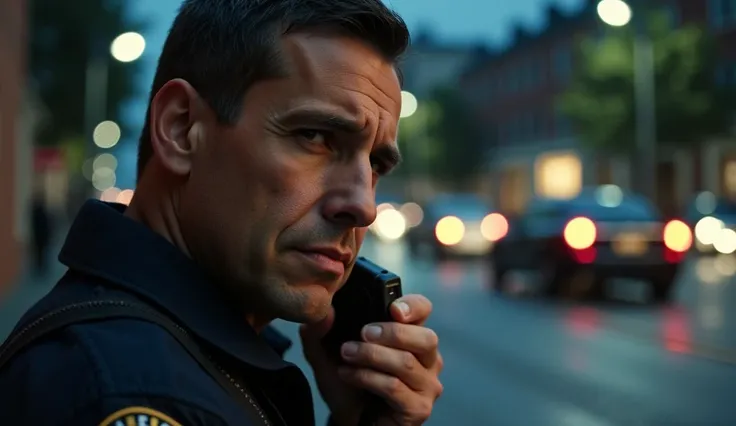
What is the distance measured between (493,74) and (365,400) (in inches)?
2850

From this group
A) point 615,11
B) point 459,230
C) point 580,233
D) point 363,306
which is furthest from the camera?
point 615,11

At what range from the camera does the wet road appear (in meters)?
6.87

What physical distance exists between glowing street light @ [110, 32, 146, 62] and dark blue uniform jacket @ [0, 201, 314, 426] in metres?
33.0

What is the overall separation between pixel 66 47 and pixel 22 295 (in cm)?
2219

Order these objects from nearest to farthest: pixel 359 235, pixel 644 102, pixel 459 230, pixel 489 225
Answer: pixel 359 235, pixel 489 225, pixel 459 230, pixel 644 102

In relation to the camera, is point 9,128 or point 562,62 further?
point 562,62

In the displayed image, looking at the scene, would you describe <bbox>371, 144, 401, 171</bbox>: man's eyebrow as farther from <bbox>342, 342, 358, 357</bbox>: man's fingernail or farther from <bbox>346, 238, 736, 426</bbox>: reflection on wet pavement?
<bbox>346, 238, 736, 426</bbox>: reflection on wet pavement

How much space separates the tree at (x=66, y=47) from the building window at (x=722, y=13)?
25243mm

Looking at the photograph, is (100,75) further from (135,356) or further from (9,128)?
(135,356)

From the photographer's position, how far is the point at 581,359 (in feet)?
30.8

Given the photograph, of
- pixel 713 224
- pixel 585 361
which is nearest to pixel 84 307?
pixel 585 361

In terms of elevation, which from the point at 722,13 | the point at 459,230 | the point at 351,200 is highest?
the point at 722,13

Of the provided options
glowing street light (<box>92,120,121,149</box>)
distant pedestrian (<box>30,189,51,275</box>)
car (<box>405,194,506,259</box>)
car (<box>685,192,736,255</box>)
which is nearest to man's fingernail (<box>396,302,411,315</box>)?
distant pedestrian (<box>30,189,51,275</box>)

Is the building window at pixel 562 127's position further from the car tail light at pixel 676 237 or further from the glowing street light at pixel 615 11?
the car tail light at pixel 676 237
